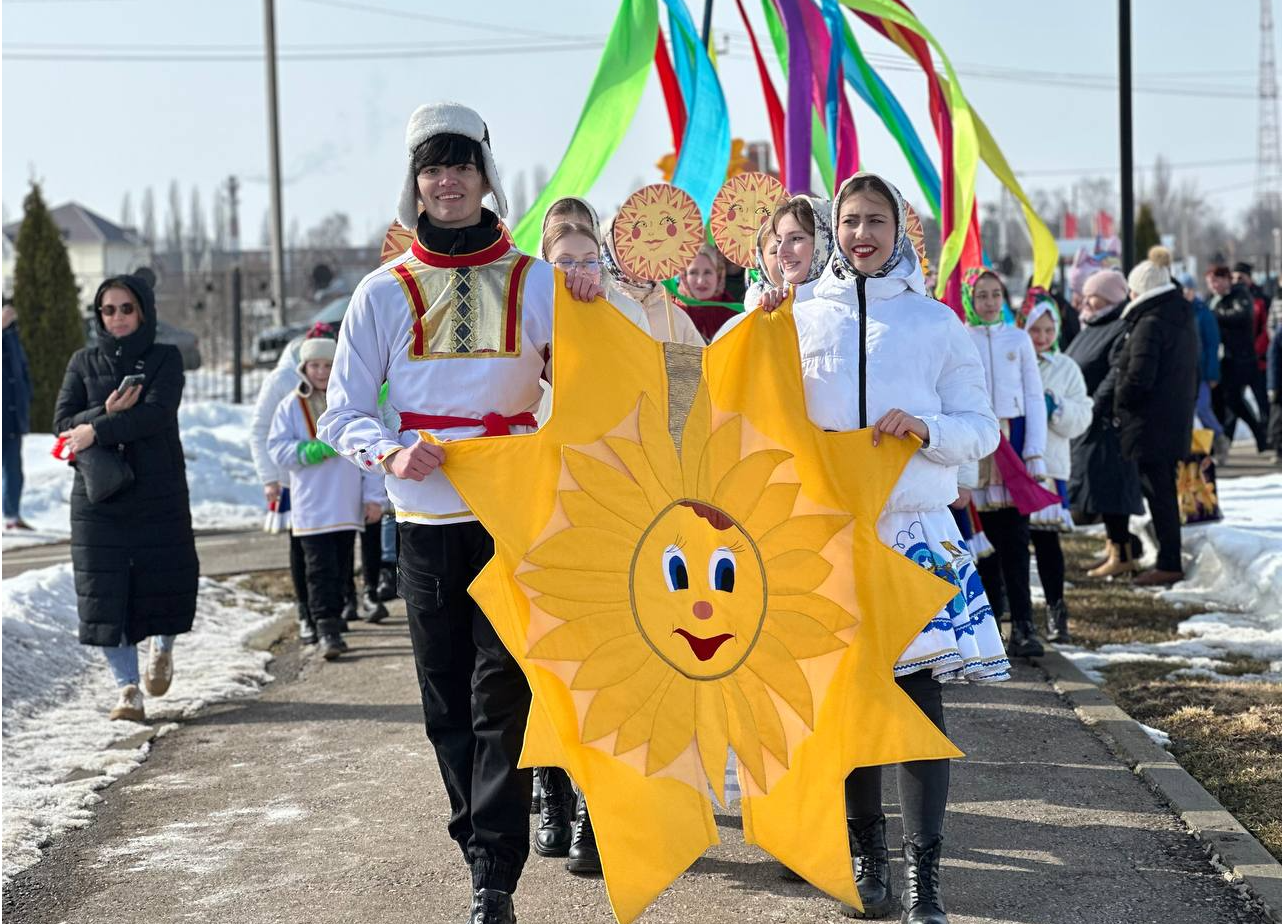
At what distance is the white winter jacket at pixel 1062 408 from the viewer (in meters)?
8.48

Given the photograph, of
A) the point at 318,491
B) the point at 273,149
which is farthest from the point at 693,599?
the point at 273,149

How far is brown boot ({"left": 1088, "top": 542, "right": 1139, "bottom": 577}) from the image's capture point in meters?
10.4

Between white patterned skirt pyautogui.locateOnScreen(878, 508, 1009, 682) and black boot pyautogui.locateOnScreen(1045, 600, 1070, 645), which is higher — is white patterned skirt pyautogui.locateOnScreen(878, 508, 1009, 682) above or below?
above

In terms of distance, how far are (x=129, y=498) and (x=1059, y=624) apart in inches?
184

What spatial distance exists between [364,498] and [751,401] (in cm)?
489

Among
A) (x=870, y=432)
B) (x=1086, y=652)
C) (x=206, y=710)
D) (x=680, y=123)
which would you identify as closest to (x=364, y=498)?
(x=206, y=710)

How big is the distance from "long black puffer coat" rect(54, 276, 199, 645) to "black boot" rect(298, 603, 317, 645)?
1.81m

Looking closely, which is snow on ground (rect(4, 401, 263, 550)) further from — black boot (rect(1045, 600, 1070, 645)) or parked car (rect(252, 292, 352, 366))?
black boot (rect(1045, 600, 1070, 645))

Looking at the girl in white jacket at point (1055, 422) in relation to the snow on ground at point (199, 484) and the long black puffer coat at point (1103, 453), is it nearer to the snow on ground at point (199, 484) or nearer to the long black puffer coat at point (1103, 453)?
the long black puffer coat at point (1103, 453)

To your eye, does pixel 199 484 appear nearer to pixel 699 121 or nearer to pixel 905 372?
pixel 699 121

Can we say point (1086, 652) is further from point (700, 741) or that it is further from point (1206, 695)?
point (700, 741)

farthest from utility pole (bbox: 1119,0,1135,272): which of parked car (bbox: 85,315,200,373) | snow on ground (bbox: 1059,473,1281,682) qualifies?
parked car (bbox: 85,315,200,373)

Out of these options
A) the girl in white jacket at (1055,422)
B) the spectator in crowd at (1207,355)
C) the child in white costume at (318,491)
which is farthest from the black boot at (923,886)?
the spectator in crowd at (1207,355)

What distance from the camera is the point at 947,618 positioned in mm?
4258
